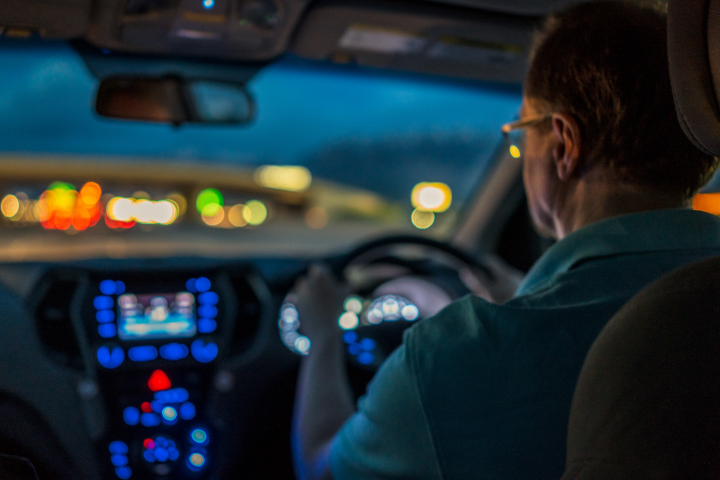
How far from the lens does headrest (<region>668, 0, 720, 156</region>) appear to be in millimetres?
1033

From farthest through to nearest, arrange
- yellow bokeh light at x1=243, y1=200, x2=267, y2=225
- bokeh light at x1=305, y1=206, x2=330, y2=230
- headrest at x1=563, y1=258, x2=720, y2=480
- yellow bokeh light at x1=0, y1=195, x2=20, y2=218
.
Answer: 1. bokeh light at x1=305, y1=206, x2=330, y2=230
2. yellow bokeh light at x1=243, y1=200, x2=267, y2=225
3. yellow bokeh light at x1=0, y1=195, x2=20, y2=218
4. headrest at x1=563, y1=258, x2=720, y2=480

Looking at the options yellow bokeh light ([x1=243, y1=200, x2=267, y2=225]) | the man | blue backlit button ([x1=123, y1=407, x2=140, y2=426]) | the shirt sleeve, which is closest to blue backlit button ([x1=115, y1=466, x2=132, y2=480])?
blue backlit button ([x1=123, y1=407, x2=140, y2=426])

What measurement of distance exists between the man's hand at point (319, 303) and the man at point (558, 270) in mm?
573

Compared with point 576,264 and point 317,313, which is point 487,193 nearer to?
point 317,313

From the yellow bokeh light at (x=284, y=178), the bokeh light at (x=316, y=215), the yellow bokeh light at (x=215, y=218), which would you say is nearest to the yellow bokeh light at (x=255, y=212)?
the yellow bokeh light at (x=284, y=178)

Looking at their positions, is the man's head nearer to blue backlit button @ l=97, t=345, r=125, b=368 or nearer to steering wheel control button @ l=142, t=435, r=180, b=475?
blue backlit button @ l=97, t=345, r=125, b=368

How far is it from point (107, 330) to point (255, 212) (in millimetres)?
26249

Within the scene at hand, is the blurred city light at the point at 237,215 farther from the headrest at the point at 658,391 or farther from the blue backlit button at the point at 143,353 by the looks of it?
the headrest at the point at 658,391

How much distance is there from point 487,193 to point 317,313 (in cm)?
205

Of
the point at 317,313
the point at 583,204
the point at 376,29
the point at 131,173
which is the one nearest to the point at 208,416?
the point at 317,313

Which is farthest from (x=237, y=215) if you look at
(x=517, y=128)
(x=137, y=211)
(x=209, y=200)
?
(x=517, y=128)

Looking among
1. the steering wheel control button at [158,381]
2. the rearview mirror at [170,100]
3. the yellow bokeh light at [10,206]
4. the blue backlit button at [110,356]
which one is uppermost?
the rearview mirror at [170,100]

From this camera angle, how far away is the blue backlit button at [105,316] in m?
2.80

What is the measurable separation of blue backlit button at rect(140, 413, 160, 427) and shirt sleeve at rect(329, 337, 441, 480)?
1707 mm
